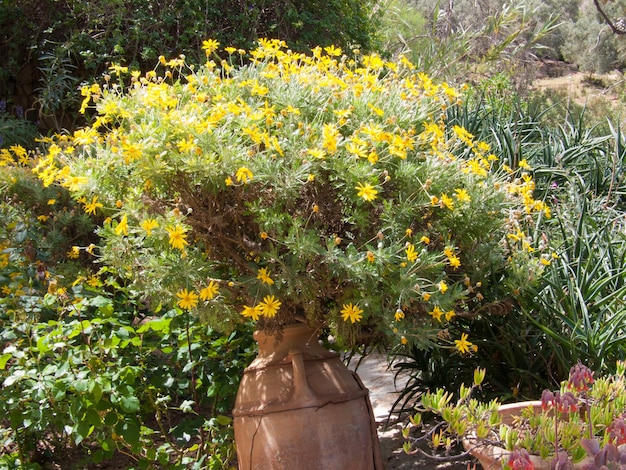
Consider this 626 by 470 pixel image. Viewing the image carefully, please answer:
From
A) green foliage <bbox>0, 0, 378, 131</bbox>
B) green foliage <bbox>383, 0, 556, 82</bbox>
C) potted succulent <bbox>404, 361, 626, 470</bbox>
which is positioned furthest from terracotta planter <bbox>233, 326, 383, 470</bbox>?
green foliage <bbox>0, 0, 378, 131</bbox>

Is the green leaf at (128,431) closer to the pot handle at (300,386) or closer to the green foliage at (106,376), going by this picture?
the green foliage at (106,376)

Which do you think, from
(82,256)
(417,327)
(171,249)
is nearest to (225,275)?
(171,249)

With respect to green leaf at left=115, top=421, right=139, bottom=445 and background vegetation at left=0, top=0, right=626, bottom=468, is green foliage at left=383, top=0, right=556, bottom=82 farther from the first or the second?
green leaf at left=115, top=421, right=139, bottom=445

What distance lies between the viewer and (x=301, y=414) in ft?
8.43

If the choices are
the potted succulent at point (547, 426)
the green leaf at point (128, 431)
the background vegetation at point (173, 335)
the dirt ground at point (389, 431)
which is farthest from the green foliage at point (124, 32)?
the potted succulent at point (547, 426)

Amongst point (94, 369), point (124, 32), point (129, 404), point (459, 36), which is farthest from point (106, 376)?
point (459, 36)

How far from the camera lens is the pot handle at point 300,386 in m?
2.57

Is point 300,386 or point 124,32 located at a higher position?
point 124,32

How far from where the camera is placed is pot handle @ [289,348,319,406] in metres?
2.57

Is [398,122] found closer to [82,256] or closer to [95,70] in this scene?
[82,256]

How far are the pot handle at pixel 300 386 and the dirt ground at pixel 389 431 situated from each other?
1.83 feet

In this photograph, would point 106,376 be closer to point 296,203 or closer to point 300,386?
point 300,386

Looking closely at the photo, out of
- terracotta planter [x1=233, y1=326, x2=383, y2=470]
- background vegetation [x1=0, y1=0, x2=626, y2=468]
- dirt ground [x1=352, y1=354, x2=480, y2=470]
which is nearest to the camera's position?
terracotta planter [x1=233, y1=326, x2=383, y2=470]

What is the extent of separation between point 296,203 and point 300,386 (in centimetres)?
62
